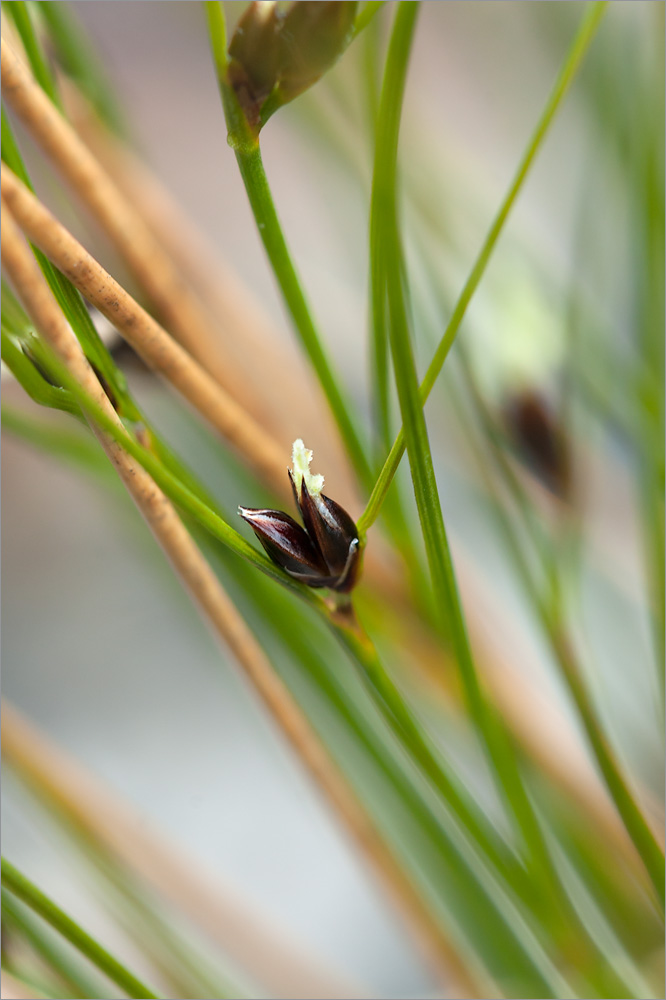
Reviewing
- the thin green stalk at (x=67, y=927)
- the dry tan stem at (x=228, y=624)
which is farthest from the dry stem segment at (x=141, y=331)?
the thin green stalk at (x=67, y=927)

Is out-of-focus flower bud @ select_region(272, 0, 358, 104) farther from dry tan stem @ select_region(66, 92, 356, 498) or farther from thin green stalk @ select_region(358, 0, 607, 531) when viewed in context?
dry tan stem @ select_region(66, 92, 356, 498)

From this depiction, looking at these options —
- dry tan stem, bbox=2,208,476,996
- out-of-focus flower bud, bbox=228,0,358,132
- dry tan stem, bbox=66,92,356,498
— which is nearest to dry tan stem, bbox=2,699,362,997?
dry tan stem, bbox=2,208,476,996

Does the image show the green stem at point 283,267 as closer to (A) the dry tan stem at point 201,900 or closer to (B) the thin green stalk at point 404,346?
(B) the thin green stalk at point 404,346

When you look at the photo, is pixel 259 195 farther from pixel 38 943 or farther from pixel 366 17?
pixel 38 943

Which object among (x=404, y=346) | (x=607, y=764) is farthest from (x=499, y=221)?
(x=607, y=764)

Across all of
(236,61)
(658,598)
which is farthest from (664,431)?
(236,61)

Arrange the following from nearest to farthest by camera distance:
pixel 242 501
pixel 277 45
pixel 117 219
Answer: pixel 277 45
pixel 117 219
pixel 242 501

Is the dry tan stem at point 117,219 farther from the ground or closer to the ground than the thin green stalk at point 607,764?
farther from the ground
